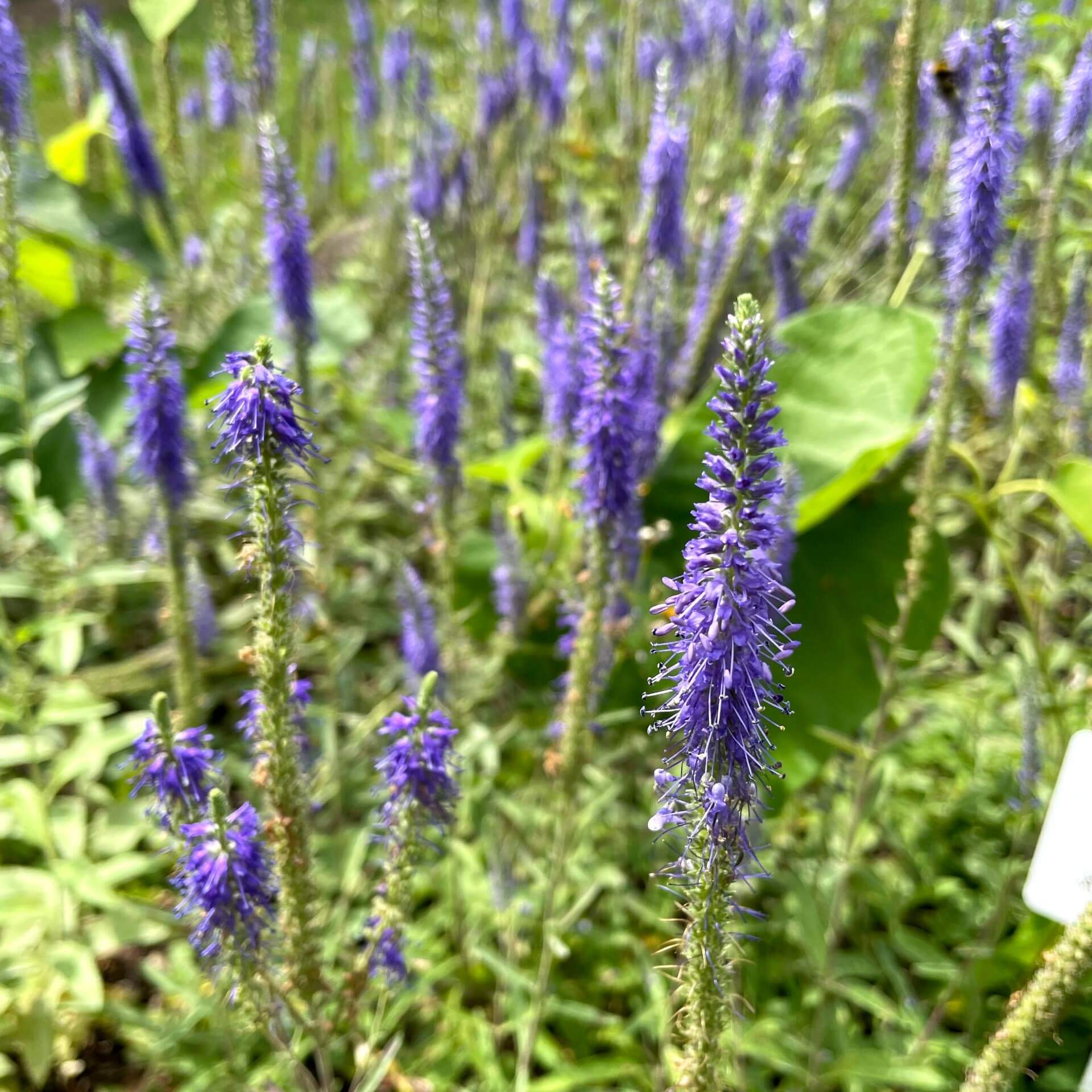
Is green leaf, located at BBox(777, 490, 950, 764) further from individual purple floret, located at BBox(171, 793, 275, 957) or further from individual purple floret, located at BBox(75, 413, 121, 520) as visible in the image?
individual purple floret, located at BBox(75, 413, 121, 520)

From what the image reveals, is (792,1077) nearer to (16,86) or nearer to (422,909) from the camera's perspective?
(422,909)

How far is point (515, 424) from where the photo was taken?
3531 mm

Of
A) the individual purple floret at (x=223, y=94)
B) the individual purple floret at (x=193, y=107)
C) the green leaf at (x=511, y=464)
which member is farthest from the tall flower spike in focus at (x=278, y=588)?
the individual purple floret at (x=193, y=107)

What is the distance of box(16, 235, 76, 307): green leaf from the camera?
3.10 m

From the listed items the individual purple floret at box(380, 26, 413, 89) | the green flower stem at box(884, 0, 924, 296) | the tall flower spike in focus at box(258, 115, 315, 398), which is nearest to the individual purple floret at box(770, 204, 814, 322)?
the green flower stem at box(884, 0, 924, 296)

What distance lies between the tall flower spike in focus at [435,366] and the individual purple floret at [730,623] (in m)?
1.11

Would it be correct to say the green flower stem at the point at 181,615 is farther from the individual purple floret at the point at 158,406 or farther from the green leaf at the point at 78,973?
the green leaf at the point at 78,973

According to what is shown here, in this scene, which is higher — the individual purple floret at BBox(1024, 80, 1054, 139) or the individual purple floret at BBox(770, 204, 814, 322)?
the individual purple floret at BBox(1024, 80, 1054, 139)

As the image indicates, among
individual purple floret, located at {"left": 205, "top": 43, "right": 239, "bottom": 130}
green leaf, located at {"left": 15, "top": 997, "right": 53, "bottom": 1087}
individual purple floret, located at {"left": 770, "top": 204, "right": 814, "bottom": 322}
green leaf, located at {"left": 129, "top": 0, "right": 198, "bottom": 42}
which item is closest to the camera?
green leaf, located at {"left": 15, "top": 997, "right": 53, "bottom": 1087}

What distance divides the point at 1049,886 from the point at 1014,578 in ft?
3.14

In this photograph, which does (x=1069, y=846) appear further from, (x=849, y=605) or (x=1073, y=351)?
(x=1073, y=351)

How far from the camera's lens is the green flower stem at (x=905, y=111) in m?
2.05

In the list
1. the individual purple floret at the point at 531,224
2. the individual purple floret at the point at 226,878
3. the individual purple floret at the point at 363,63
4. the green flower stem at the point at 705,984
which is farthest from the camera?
the individual purple floret at the point at 363,63

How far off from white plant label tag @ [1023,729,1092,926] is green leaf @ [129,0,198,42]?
2.77 m
